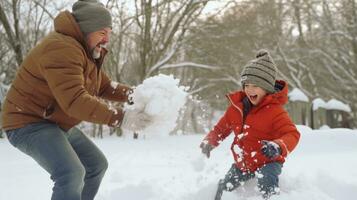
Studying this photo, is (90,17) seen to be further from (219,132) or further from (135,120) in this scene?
(219,132)

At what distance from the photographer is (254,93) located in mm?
3709

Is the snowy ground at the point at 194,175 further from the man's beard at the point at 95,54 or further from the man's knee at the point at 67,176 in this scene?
the man's beard at the point at 95,54

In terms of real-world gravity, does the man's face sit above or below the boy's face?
above

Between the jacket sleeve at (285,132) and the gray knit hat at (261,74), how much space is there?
0.26 metres

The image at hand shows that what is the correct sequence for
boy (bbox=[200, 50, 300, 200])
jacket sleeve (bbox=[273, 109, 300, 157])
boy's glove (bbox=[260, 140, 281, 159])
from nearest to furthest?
boy's glove (bbox=[260, 140, 281, 159]) → jacket sleeve (bbox=[273, 109, 300, 157]) → boy (bbox=[200, 50, 300, 200])

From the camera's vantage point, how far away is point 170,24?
1398 cm

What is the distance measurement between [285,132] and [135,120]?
1246 mm

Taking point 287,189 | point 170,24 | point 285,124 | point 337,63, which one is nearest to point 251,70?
point 285,124

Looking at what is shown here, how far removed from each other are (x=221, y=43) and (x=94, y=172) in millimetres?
12987

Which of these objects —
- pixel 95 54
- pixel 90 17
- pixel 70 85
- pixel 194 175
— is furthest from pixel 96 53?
pixel 194 175

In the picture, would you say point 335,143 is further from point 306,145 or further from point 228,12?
point 228,12

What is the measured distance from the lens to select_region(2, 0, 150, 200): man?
8.18ft

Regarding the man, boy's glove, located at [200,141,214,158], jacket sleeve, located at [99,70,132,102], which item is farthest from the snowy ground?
the man

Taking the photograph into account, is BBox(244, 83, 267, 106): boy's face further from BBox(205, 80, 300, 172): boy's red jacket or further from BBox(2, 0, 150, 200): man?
BBox(2, 0, 150, 200): man
